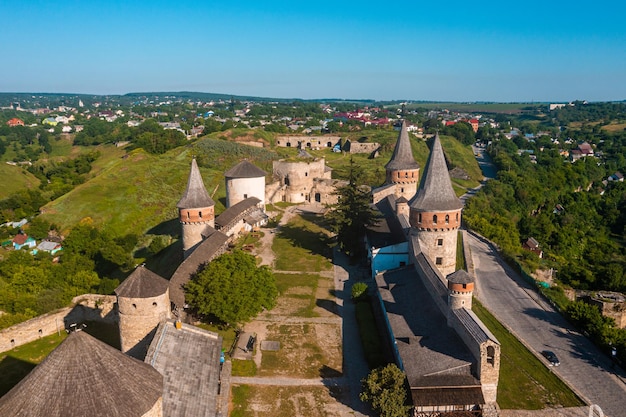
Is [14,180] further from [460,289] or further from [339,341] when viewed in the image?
[460,289]

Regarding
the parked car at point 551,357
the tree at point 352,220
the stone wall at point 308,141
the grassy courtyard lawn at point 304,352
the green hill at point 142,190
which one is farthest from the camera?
the stone wall at point 308,141

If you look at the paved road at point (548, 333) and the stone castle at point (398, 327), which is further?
the paved road at point (548, 333)

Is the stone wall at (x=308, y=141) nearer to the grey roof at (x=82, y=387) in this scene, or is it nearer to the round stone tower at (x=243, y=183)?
the round stone tower at (x=243, y=183)

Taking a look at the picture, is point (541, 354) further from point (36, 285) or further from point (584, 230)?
point (584, 230)

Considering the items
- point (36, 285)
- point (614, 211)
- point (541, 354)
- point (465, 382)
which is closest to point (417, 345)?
point (465, 382)

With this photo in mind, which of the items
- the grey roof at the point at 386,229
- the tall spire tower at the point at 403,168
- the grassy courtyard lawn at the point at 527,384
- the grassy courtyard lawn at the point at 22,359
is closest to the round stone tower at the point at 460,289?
the grassy courtyard lawn at the point at 527,384

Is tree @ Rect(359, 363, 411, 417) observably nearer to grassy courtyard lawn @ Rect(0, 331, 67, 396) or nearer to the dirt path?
the dirt path
